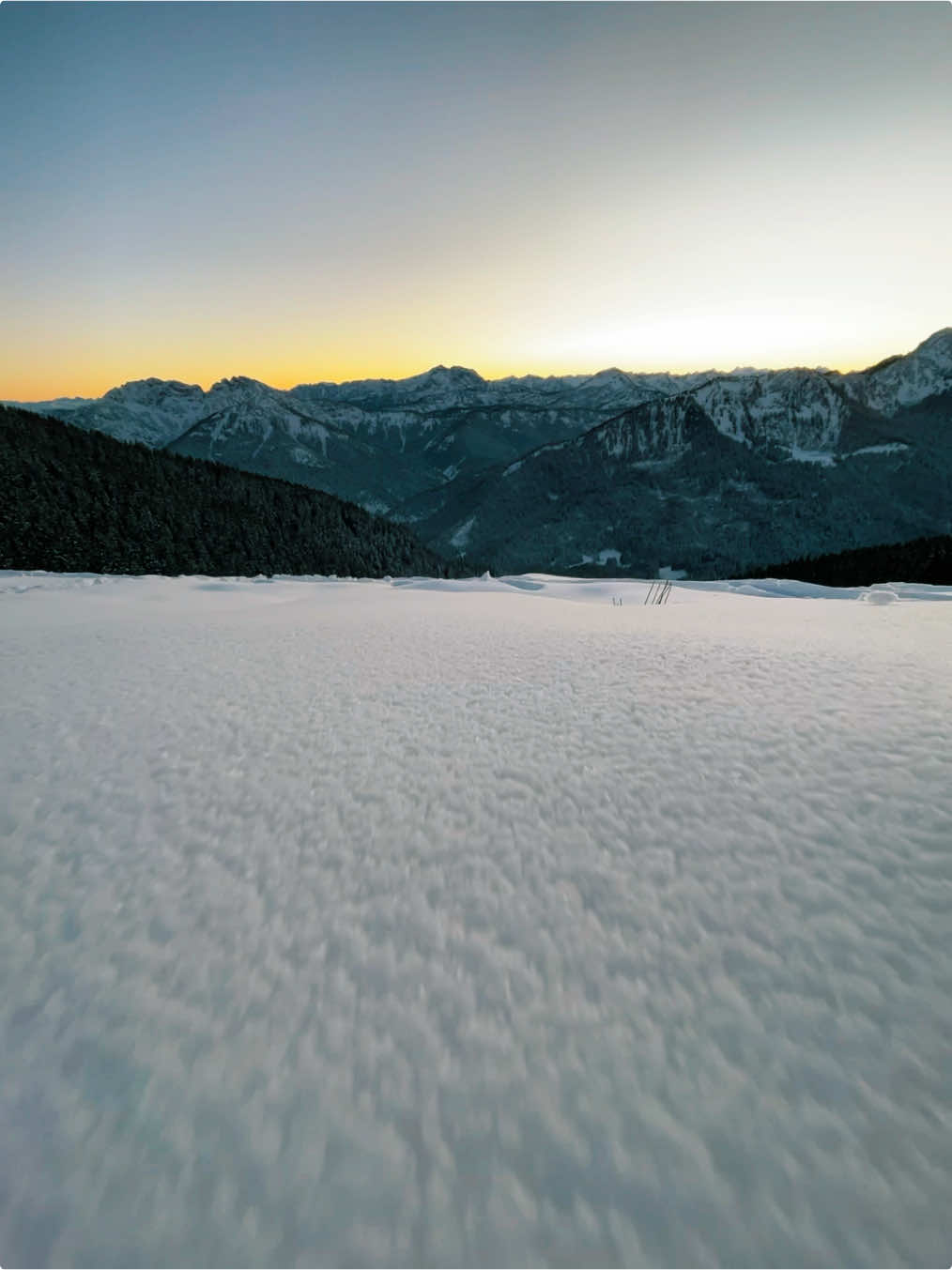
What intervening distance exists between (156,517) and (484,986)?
309ft

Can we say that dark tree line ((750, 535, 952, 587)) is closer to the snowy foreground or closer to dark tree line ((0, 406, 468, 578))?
dark tree line ((0, 406, 468, 578))

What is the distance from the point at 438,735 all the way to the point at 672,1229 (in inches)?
171

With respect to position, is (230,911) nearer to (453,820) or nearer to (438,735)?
(453,820)

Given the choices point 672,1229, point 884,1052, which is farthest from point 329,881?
point 884,1052

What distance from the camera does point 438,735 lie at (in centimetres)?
621

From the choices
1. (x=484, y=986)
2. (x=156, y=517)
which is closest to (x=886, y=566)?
(x=484, y=986)

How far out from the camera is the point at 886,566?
257ft

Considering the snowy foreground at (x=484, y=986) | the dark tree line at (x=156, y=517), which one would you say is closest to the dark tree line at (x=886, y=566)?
the dark tree line at (x=156, y=517)

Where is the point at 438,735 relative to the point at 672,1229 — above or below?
above

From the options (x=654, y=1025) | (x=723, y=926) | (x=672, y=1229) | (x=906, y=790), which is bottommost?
(x=672, y=1229)

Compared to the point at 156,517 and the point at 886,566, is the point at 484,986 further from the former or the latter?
the point at 886,566

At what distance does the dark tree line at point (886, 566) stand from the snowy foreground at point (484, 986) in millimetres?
73937

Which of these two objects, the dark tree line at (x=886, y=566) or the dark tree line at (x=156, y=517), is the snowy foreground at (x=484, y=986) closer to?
the dark tree line at (x=886, y=566)

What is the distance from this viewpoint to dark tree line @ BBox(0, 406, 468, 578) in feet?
228
